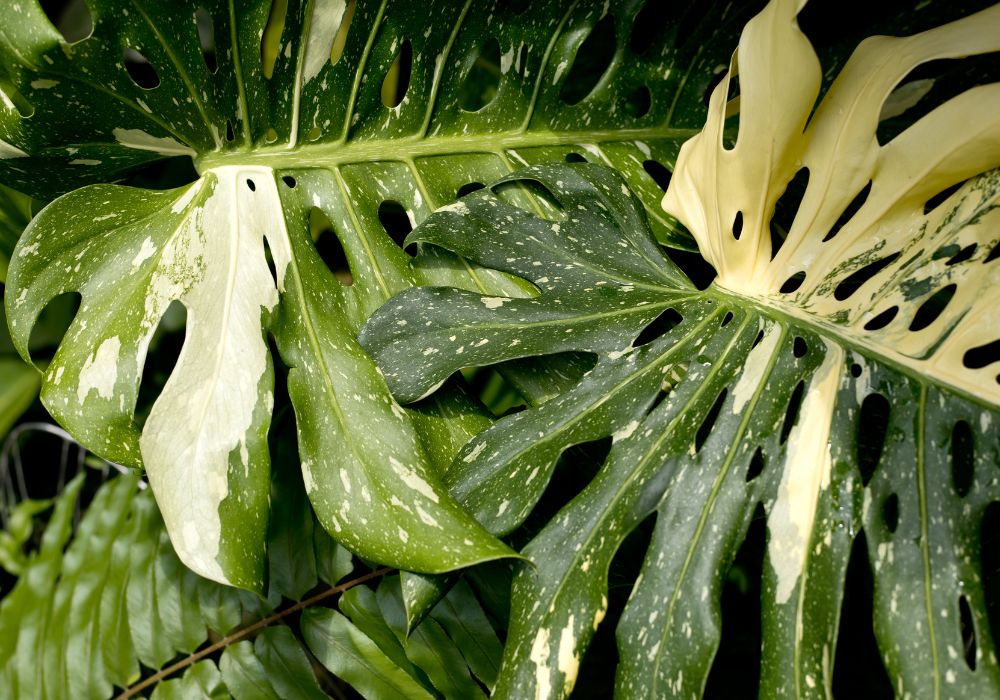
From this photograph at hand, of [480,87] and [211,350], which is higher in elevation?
[480,87]

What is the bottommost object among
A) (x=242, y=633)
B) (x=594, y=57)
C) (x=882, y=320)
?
(x=882, y=320)

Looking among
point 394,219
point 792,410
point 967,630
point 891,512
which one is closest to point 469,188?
point 394,219

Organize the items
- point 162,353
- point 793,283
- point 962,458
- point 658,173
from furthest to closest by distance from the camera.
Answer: point 162,353 < point 658,173 < point 793,283 < point 962,458

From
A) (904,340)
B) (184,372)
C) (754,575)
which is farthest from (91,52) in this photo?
(754,575)

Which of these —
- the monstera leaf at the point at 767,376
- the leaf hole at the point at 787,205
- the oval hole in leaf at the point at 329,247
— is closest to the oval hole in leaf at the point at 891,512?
the monstera leaf at the point at 767,376

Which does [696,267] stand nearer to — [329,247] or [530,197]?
[530,197]

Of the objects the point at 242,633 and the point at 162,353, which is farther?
the point at 162,353
